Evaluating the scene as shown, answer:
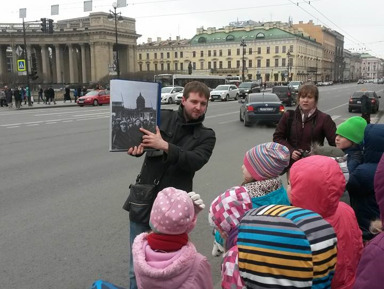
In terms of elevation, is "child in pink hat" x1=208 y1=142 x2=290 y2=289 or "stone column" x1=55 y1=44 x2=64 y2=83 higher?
"stone column" x1=55 y1=44 x2=64 y2=83

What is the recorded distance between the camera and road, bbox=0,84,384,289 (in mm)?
3740

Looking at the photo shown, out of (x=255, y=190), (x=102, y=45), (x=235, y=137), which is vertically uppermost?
(x=102, y=45)

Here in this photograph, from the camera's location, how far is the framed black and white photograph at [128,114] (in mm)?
2402

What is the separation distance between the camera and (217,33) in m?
123

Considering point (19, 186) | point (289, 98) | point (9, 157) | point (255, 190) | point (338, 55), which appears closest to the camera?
point (255, 190)

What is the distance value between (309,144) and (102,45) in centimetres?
8855

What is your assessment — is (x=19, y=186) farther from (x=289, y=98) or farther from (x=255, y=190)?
(x=289, y=98)

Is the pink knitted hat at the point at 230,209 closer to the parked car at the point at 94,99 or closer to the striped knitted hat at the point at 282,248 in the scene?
the striped knitted hat at the point at 282,248

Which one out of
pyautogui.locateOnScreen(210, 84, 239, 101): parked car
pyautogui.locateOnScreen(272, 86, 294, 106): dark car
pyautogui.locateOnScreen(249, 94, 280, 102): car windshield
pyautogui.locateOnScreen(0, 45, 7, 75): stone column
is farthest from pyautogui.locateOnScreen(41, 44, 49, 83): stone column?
pyautogui.locateOnScreen(249, 94, 280, 102): car windshield

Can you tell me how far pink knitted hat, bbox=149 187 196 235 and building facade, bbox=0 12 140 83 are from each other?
82.4 meters

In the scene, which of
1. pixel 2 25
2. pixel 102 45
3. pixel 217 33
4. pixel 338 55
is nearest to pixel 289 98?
pixel 102 45

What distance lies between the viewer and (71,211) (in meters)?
5.43

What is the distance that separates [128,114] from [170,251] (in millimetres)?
885

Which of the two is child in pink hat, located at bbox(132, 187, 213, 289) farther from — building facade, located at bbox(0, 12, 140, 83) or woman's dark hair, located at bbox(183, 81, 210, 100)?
building facade, located at bbox(0, 12, 140, 83)
